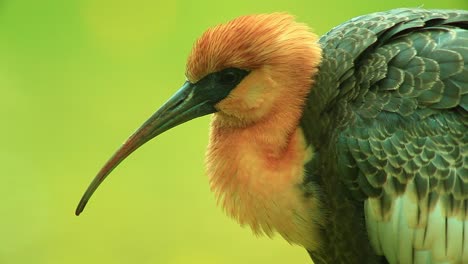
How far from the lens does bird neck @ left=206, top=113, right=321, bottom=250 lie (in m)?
1.94

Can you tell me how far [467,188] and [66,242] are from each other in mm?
1630

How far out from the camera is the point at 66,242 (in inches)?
122

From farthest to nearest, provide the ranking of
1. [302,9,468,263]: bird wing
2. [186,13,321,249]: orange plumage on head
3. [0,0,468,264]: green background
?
[0,0,468,264]: green background < [186,13,321,249]: orange plumage on head < [302,9,468,263]: bird wing

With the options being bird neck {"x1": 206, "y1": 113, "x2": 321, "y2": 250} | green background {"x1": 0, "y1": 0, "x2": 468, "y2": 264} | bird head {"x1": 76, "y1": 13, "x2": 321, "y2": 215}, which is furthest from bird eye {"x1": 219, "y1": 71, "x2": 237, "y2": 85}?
green background {"x1": 0, "y1": 0, "x2": 468, "y2": 264}

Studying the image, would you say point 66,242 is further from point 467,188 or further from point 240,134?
point 467,188

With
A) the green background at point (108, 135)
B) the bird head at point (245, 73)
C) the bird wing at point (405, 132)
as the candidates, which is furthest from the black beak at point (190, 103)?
the green background at point (108, 135)

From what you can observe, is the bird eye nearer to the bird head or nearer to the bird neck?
the bird head

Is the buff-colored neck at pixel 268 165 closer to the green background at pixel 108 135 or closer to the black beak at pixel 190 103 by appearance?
the black beak at pixel 190 103

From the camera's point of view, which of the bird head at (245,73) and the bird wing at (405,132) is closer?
the bird wing at (405,132)

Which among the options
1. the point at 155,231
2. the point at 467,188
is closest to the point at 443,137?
the point at 467,188

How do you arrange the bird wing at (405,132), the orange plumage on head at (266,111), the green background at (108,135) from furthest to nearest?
the green background at (108,135) < the orange plumage on head at (266,111) < the bird wing at (405,132)

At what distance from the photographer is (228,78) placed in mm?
1959

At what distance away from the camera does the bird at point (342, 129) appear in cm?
185

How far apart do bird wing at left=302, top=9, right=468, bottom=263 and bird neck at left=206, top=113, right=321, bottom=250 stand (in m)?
0.06
